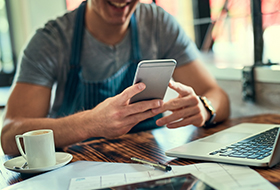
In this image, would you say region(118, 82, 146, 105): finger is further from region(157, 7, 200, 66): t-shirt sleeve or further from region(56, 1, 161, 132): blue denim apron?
region(157, 7, 200, 66): t-shirt sleeve

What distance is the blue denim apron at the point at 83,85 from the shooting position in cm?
151

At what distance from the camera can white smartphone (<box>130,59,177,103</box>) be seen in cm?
86

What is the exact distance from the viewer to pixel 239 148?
865 millimetres

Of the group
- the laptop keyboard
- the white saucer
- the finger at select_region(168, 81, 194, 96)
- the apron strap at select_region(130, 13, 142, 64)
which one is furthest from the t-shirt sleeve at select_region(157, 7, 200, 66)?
the white saucer

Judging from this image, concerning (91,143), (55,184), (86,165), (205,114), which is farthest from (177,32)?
(55,184)

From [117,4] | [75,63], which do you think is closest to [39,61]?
[75,63]

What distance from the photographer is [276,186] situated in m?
0.65

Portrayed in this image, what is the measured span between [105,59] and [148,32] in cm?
28

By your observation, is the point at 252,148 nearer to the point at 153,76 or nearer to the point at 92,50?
the point at 153,76

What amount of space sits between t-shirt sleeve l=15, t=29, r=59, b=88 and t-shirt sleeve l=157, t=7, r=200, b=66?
552mm

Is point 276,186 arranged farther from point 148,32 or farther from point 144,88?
point 148,32

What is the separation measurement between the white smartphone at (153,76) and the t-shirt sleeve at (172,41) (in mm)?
678

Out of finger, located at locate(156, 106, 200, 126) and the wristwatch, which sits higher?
finger, located at locate(156, 106, 200, 126)

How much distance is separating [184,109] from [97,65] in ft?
1.95
